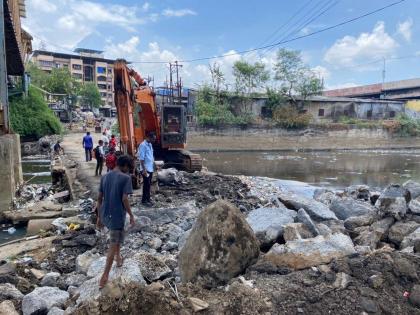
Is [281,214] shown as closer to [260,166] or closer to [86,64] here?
[260,166]

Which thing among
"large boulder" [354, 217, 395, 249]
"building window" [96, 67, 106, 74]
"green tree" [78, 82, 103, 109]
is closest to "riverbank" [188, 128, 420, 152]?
"large boulder" [354, 217, 395, 249]

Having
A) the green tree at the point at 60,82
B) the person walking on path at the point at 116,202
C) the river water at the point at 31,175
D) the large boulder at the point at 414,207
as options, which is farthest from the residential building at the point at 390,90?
the person walking on path at the point at 116,202

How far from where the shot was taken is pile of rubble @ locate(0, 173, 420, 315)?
13.1ft

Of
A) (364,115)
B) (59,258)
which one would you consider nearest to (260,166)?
(59,258)

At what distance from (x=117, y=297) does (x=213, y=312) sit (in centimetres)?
95

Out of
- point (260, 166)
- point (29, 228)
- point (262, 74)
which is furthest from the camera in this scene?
point (262, 74)

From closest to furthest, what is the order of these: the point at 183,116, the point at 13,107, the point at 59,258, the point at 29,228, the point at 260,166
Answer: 1. the point at 59,258
2. the point at 29,228
3. the point at 183,116
4. the point at 260,166
5. the point at 13,107

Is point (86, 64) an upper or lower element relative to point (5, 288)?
upper

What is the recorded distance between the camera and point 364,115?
151ft

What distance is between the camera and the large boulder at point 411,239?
5.57 metres

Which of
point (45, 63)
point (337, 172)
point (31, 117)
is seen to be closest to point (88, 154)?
point (337, 172)

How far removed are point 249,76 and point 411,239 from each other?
3915 centimetres

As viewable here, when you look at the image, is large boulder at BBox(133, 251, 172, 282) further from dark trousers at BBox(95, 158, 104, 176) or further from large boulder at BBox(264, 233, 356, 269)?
dark trousers at BBox(95, 158, 104, 176)

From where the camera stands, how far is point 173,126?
13.3 metres
